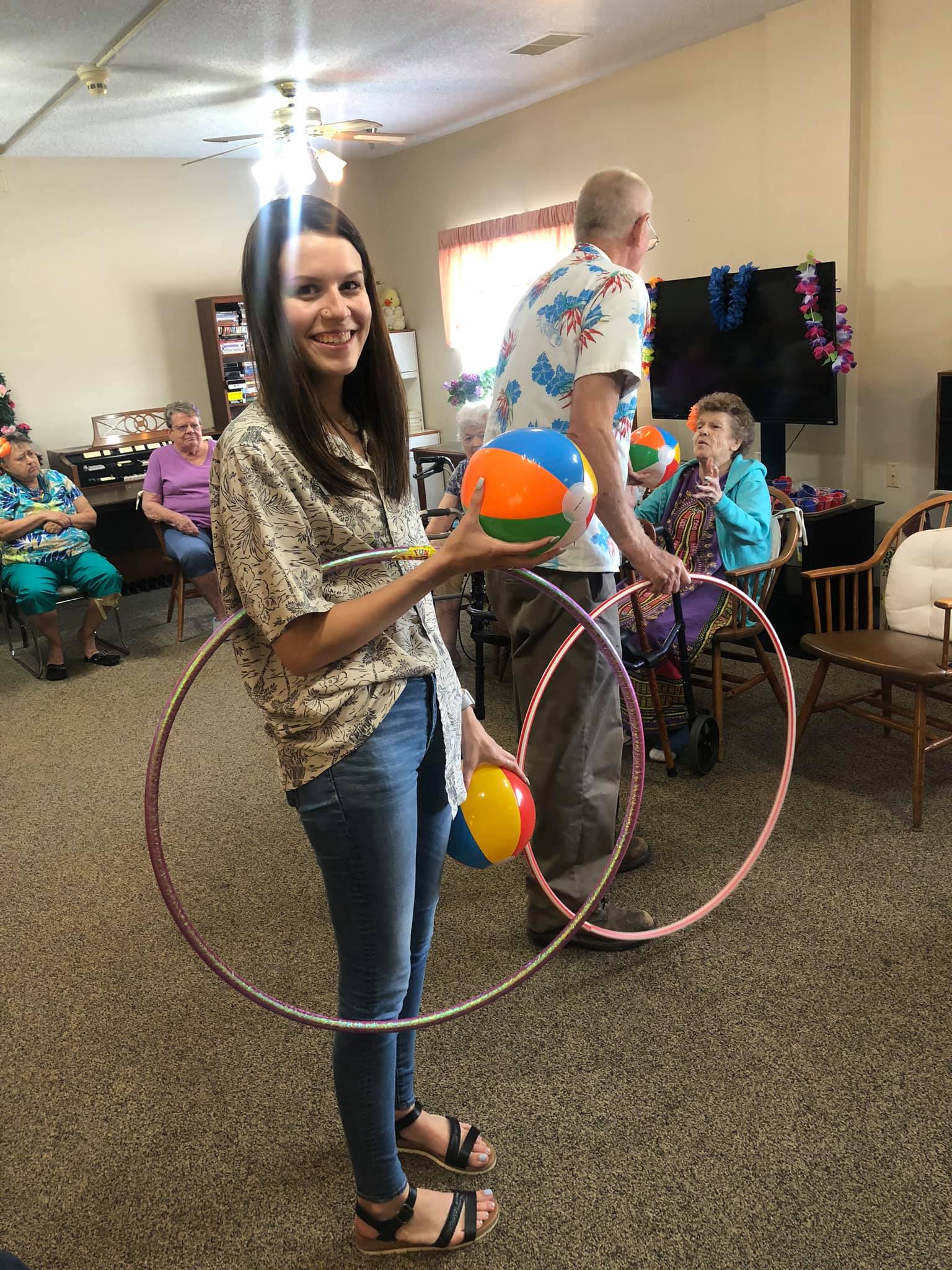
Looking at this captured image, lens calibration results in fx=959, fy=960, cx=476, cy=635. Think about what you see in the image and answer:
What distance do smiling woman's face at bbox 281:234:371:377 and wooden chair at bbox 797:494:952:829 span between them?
2.16 meters

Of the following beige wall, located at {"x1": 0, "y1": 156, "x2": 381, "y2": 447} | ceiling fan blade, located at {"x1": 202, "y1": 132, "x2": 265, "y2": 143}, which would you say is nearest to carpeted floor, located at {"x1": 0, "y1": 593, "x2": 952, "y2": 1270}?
ceiling fan blade, located at {"x1": 202, "y1": 132, "x2": 265, "y2": 143}

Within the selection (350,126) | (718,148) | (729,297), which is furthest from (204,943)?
(350,126)

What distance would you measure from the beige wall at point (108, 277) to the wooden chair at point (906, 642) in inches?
249

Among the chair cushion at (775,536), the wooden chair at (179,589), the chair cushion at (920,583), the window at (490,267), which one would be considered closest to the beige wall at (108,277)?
the window at (490,267)

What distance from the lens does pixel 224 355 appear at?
7.89m

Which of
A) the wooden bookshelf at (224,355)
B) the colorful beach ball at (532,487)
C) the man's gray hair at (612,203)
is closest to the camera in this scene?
the colorful beach ball at (532,487)

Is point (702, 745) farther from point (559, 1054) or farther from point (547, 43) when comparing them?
point (547, 43)

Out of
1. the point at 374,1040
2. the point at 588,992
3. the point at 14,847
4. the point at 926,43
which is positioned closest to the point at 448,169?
the point at 926,43

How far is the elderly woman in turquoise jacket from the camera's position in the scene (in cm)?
334

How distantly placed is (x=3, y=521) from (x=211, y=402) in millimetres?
3245

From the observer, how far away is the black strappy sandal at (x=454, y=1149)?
69.6 inches

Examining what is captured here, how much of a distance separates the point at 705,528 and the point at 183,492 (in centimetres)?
340

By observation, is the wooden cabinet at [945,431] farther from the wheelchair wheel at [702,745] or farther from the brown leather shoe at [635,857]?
the brown leather shoe at [635,857]

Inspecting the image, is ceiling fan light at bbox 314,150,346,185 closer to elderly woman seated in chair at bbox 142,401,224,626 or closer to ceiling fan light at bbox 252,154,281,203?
ceiling fan light at bbox 252,154,281,203
